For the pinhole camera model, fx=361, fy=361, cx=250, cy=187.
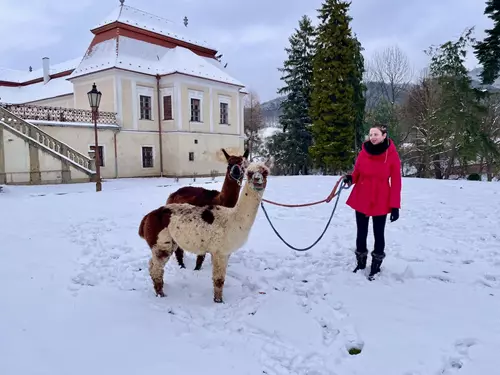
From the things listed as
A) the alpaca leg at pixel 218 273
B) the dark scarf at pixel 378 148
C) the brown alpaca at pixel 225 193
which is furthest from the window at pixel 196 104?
the alpaca leg at pixel 218 273

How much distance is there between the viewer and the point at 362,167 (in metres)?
4.99

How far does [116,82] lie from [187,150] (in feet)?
22.0

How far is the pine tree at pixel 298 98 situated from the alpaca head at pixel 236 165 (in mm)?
26857

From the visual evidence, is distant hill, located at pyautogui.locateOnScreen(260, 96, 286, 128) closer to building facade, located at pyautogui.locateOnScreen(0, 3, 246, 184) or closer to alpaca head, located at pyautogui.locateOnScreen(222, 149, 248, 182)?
building facade, located at pyautogui.locateOnScreen(0, 3, 246, 184)

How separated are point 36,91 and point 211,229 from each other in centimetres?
3869

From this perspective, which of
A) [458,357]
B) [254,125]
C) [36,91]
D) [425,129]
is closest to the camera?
[458,357]

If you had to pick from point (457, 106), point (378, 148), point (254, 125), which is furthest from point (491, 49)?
point (254, 125)

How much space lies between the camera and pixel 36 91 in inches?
1395

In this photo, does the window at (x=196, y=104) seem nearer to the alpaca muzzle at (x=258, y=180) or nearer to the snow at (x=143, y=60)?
the snow at (x=143, y=60)

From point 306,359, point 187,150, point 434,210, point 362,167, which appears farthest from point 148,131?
point 306,359

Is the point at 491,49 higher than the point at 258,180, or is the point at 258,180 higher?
the point at 491,49

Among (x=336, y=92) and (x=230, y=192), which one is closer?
(x=230, y=192)

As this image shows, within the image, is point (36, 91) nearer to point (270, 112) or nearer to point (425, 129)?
point (425, 129)

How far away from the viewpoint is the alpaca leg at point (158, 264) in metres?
4.29
